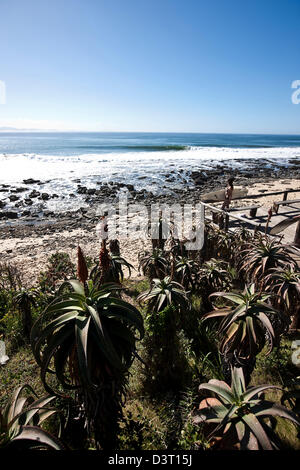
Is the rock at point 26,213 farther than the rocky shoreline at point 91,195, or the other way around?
the rock at point 26,213

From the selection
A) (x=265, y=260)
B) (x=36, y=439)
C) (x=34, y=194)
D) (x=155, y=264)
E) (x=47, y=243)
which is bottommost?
(x=47, y=243)

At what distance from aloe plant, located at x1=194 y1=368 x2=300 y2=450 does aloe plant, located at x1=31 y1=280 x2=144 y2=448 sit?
2.75 ft

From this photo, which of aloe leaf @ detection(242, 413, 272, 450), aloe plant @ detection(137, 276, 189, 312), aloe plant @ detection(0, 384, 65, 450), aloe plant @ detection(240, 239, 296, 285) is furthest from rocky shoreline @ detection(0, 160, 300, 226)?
aloe leaf @ detection(242, 413, 272, 450)

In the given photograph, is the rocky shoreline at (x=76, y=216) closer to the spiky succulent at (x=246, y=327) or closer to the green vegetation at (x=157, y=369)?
the green vegetation at (x=157, y=369)

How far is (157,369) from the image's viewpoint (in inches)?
147

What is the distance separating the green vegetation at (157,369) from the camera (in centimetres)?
207

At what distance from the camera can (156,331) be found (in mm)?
3562

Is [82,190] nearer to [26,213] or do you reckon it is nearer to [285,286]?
[26,213]

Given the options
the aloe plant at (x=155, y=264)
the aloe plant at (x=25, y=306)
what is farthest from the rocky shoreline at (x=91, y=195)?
the aloe plant at (x=155, y=264)

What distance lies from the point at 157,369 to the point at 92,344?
203cm

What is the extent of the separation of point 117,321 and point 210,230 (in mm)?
6089

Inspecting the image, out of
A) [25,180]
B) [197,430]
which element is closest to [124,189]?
[25,180]

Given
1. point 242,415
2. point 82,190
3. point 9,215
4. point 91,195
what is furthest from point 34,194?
point 242,415
